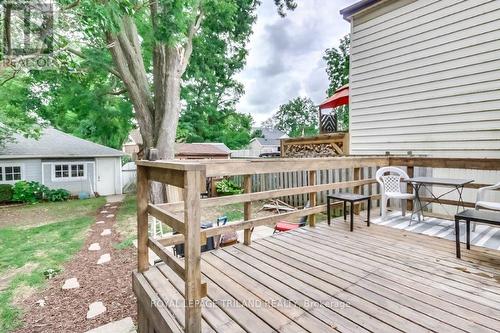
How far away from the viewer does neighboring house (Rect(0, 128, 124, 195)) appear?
11664 millimetres

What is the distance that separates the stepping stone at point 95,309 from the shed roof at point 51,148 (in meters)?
10.5

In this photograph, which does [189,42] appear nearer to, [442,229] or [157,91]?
[157,91]

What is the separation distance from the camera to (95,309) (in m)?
3.23

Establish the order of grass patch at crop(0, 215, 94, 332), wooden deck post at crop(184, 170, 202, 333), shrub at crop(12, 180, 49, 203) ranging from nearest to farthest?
wooden deck post at crop(184, 170, 202, 333) → grass patch at crop(0, 215, 94, 332) → shrub at crop(12, 180, 49, 203)

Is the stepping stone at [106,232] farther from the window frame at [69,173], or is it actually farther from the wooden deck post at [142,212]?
the window frame at [69,173]

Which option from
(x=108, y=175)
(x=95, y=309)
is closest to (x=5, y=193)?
(x=108, y=175)

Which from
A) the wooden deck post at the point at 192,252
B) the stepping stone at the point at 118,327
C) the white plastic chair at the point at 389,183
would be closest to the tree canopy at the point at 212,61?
the white plastic chair at the point at 389,183

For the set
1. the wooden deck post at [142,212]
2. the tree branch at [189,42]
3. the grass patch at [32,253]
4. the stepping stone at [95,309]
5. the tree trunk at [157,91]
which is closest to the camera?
the wooden deck post at [142,212]

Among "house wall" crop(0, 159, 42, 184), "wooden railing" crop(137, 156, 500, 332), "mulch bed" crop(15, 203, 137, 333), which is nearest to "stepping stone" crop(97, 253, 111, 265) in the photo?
"mulch bed" crop(15, 203, 137, 333)

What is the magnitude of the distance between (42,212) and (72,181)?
12.3ft

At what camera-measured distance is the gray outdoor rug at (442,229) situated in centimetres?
314

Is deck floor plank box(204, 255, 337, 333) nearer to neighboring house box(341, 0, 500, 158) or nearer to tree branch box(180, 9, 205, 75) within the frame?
neighboring house box(341, 0, 500, 158)

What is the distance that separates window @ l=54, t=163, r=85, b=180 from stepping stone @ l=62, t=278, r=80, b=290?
10785 millimetres

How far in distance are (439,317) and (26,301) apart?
4705mm
